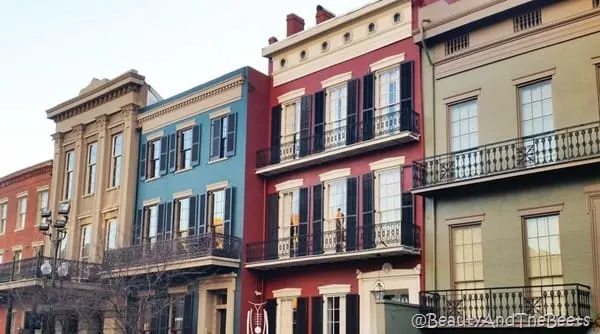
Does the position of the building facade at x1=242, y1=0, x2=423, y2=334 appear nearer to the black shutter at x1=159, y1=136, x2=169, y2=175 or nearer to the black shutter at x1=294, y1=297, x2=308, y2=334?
the black shutter at x1=294, y1=297, x2=308, y2=334

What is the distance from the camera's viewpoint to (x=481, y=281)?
1947cm

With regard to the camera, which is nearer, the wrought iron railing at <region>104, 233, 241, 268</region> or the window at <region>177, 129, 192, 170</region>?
the wrought iron railing at <region>104, 233, 241, 268</region>

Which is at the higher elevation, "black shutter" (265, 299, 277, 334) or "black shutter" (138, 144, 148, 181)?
"black shutter" (138, 144, 148, 181)

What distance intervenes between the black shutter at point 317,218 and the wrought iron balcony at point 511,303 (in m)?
4.52

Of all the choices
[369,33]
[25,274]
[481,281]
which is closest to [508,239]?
[481,281]

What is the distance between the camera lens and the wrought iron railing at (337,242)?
2109cm

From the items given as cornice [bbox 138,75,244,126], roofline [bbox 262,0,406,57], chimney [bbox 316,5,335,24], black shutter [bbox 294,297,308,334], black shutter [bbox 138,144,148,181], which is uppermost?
chimney [bbox 316,5,335,24]

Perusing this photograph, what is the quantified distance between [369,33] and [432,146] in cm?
483

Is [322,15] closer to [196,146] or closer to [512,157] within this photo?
[196,146]

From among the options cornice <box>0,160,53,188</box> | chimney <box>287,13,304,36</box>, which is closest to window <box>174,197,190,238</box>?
chimney <box>287,13,304,36</box>

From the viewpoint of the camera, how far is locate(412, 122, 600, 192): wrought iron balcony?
17.8 metres

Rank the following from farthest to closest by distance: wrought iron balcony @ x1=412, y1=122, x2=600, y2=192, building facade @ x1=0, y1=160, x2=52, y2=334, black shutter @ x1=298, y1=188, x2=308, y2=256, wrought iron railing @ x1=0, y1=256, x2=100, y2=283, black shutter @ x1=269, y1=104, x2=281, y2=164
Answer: building facade @ x1=0, y1=160, x2=52, y2=334 → wrought iron railing @ x1=0, y1=256, x2=100, y2=283 → black shutter @ x1=269, y1=104, x2=281, y2=164 → black shutter @ x1=298, y1=188, x2=308, y2=256 → wrought iron balcony @ x1=412, y1=122, x2=600, y2=192

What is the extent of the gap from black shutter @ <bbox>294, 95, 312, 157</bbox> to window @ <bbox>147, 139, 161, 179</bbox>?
24.1 feet

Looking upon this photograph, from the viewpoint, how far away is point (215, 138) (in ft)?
90.6
